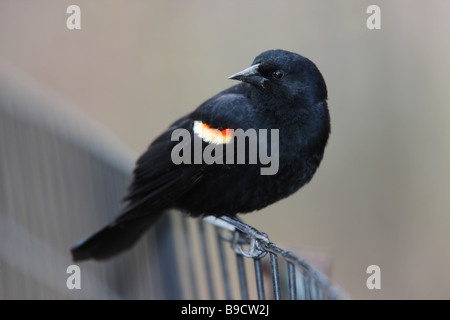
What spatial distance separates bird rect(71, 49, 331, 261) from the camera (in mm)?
2260

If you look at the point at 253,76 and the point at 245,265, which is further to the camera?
the point at 245,265

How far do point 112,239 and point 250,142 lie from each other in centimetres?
92

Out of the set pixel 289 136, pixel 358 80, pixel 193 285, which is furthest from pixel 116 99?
pixel 289 136

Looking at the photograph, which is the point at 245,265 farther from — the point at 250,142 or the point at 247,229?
the point at 250,142

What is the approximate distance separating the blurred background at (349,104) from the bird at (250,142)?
2206 mm

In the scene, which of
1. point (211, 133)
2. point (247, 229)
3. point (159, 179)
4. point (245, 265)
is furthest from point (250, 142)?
point (245, 265)

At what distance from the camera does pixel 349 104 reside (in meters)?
4.82

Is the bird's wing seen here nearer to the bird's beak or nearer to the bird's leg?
the bird's leg

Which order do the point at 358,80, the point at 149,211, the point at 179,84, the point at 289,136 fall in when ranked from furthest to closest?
1. the point at 179,84
2. the point at 358,80
3. the point at 149,211
4. the point at 289,136

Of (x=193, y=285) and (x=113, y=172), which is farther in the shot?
(x=113, y=172)

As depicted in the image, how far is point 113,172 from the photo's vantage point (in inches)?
123

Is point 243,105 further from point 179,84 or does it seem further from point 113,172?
point 179,84
